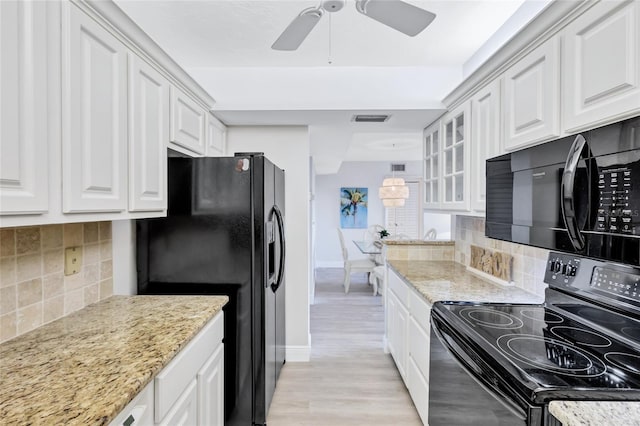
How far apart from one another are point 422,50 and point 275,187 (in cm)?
146

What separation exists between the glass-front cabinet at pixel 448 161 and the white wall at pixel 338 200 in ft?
15.1

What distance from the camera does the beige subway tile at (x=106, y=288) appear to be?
5.77 feet

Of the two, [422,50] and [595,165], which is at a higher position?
[422,50]

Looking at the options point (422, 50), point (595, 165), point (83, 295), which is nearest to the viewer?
point (595, 165)

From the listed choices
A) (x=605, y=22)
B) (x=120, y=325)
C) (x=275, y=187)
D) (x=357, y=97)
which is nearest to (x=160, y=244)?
(x=120, y=325)

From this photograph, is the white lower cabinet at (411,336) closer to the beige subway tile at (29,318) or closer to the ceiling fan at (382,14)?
the ceiling fan at (382,14)

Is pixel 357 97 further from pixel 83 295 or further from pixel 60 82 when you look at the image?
pixel 83 295

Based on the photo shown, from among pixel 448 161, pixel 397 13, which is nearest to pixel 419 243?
pixel 448 161

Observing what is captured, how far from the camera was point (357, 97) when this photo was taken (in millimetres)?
2646

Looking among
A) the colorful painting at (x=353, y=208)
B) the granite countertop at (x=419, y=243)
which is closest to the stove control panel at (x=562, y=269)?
the granite countertop at (x=419, y=243)

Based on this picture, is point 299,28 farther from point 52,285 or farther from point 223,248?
point 52,285

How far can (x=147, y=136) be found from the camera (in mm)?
1648

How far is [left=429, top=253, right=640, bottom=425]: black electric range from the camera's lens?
36.4 inches

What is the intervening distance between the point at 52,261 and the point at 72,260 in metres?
0.11
